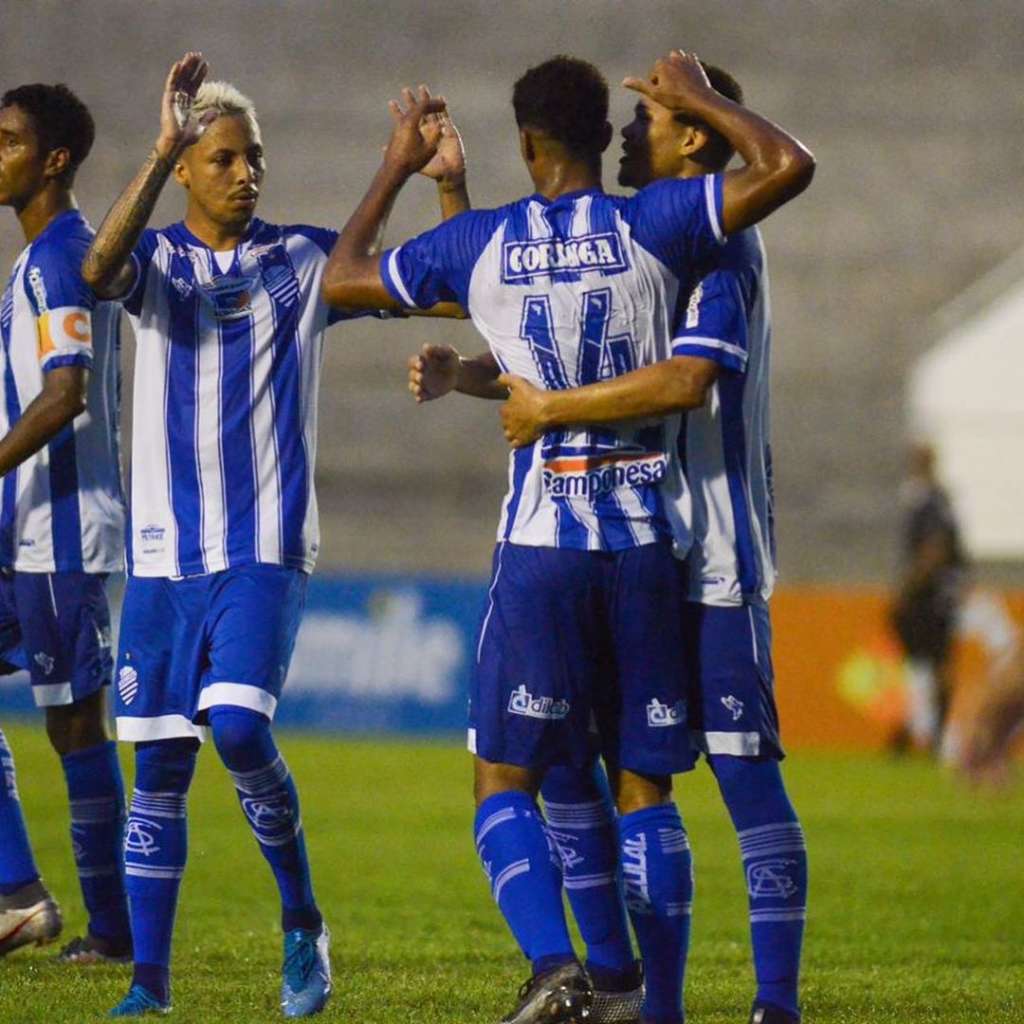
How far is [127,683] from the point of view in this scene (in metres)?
5.20

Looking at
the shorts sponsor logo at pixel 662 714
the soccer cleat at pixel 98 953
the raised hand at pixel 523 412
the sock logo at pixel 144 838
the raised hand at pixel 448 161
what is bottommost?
the soccer cleat at pixel 98 953

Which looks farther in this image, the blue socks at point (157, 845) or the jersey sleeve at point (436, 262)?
the blue socks at point (157, 845)

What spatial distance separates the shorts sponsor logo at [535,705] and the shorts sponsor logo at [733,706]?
45 cm

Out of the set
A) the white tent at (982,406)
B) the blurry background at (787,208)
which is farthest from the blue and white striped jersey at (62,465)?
the white tent at (982,406)

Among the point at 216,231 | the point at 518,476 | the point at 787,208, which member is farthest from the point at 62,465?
the point at 787,208

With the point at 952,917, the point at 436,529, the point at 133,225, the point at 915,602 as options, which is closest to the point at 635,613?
the point at 133,225

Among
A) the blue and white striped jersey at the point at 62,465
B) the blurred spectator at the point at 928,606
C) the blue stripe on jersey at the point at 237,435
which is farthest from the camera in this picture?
the blurred spectator at the point at 928,606

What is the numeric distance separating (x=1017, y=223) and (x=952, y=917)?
15757mm

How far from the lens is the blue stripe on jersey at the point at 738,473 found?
15.7 feet

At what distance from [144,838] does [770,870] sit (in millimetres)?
1619

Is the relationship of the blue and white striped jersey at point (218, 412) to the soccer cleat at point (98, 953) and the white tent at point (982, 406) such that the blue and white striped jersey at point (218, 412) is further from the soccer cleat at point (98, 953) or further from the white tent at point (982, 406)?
the white tent at point (982, 406)

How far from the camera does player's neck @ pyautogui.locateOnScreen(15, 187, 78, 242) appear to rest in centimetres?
597

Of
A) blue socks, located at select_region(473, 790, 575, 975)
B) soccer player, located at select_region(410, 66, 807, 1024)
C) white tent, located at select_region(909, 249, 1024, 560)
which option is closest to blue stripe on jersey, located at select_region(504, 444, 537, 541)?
soccer player, located at select_region(410, 66, 807, 1024)

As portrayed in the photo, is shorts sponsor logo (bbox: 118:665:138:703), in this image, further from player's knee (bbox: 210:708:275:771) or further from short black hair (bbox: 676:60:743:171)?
short black hair (bbox: 676:60:743:171)
